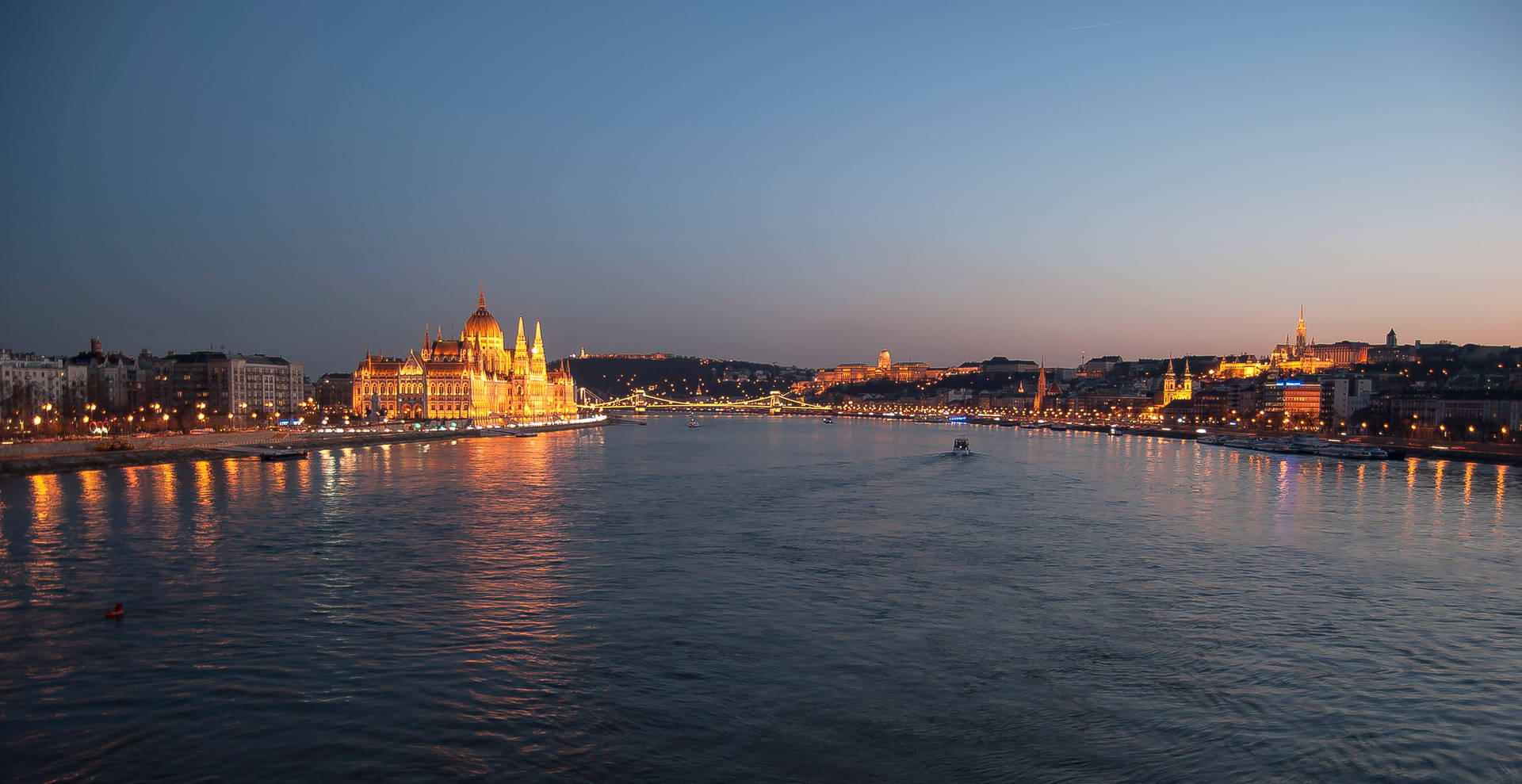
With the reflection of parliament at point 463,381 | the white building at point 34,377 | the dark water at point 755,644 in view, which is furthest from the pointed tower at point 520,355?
the dark water at point 755,644

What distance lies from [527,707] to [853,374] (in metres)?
168

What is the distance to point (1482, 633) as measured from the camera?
9062mm

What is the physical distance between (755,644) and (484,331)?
7784 cm

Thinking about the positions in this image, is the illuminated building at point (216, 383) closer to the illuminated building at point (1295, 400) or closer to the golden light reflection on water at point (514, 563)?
the golden light reflection on water at point (514, 563)

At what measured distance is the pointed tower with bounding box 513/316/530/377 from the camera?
8594 cm

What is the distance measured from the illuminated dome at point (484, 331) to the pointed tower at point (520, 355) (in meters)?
2.67

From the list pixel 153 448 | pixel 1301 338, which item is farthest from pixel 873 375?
pixel 153 448

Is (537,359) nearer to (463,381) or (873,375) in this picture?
(463,381)

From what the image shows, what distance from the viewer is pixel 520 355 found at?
87188 millimetres

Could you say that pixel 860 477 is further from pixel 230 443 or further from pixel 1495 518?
pixel 230 443

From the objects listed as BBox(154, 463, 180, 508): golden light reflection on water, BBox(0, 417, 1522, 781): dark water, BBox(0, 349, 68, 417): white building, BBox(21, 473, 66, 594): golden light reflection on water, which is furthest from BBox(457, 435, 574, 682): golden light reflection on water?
BBox(0, 349, 68, 417): white building

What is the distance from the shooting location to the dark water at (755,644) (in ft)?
19.9

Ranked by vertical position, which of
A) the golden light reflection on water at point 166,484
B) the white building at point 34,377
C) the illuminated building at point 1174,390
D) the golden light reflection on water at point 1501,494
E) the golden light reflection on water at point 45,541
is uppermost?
the white building at point 34,377

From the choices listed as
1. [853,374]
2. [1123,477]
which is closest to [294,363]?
[1123,477]
